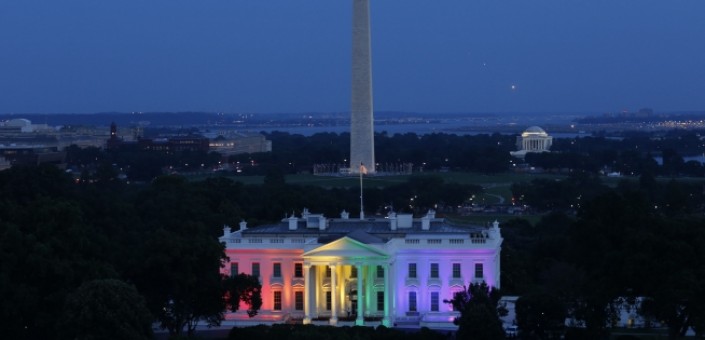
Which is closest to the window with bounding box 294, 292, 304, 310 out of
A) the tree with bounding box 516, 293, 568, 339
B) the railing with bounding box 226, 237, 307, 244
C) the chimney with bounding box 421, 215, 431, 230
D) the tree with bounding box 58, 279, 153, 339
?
the railing with bounding box 226, 237, 307, 244

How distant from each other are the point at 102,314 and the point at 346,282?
58.0ft

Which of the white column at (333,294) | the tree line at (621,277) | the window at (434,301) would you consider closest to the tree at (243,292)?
the white column at (333,294)

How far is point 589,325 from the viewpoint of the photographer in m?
64.4

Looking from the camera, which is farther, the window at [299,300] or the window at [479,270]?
the window at [299,300]

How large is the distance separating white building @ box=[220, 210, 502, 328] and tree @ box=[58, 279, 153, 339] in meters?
14.0

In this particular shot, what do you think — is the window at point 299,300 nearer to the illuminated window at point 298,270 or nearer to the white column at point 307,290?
the illuminated window at point 298,270

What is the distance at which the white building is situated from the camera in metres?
70.4

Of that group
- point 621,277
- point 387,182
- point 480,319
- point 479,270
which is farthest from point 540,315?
point 387,182

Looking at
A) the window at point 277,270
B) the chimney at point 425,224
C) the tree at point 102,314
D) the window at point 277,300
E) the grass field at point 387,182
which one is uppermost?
the chimney at point 425,224

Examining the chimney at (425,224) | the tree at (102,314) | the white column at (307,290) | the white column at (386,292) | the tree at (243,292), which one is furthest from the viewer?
the chimney at (425,224)

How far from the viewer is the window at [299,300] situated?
237 feet

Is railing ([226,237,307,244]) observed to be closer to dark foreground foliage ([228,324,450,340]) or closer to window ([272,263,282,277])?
window ([272,263,282,277])

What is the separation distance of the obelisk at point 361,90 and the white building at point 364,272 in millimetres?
100083

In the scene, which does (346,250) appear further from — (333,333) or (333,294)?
(333,333)
